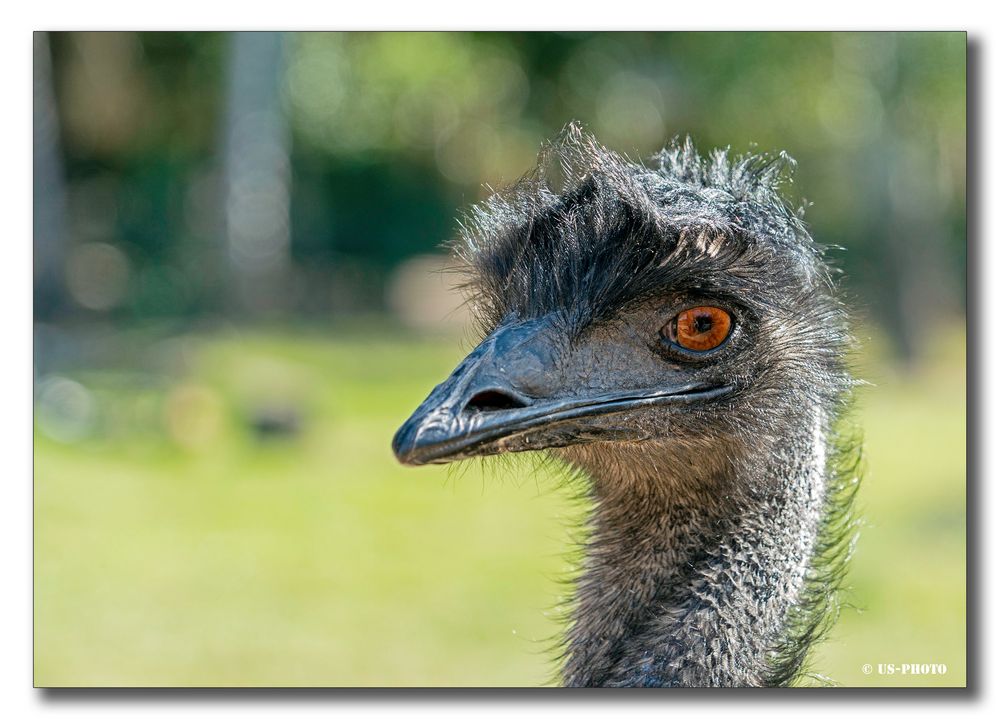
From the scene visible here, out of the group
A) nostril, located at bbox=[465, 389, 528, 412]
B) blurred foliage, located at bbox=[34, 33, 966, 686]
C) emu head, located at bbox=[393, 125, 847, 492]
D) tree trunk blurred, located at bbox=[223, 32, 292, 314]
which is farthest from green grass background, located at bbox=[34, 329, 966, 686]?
nostril, located at bbox=[465, 389, 528, 412]

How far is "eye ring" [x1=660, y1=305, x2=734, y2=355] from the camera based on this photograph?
1903mm

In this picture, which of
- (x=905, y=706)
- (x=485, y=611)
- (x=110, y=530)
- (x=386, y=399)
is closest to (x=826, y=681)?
(x=905, y=706)

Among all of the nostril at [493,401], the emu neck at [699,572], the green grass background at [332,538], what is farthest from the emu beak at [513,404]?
the green grass background at [332,538]

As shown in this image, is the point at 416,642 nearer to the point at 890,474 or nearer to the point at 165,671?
the point at 165,671

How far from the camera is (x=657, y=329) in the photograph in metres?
1.90

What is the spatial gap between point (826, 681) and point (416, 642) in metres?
2.43

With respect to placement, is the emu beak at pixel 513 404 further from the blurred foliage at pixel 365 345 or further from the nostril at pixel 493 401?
the blurred foliage at pixel 365 345

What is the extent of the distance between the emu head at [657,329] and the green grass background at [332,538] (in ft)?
2.93

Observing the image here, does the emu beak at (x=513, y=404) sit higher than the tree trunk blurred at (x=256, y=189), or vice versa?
the tree trunk blurred at (x=256, y=189)

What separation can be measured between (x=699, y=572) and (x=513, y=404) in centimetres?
40

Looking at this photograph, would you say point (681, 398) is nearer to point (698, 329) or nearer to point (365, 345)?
point (698, 329)

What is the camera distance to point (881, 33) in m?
3.15

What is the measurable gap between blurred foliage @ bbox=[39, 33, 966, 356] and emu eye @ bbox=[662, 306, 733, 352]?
56 centimetres

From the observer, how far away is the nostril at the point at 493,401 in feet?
5.75
